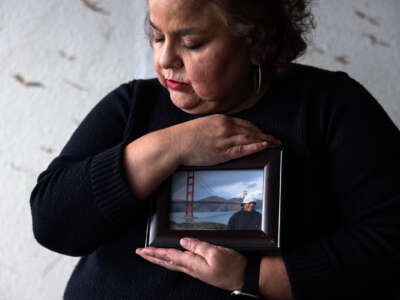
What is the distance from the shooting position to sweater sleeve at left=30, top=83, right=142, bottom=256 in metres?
1.04

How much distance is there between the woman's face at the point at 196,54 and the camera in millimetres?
1012

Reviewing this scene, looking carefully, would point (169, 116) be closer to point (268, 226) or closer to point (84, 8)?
point (268, 226)

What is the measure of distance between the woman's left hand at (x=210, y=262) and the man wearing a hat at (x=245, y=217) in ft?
0.14

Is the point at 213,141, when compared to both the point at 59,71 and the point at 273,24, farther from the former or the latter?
the point at 59,71

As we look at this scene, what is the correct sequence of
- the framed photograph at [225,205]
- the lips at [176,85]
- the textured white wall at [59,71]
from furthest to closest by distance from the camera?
the textured white wall at [59,71]
the lips at [176,85]
the framed photograph at [225,205]

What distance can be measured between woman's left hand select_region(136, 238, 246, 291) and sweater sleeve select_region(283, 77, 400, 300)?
9cm

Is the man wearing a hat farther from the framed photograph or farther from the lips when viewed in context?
the lips

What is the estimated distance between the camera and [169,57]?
1.03m

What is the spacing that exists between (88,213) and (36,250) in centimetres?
59

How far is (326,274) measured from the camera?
3.25 ft

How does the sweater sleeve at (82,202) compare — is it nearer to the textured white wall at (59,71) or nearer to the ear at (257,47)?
the ear at (257,47)

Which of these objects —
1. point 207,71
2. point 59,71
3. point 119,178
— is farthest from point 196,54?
point 59,71

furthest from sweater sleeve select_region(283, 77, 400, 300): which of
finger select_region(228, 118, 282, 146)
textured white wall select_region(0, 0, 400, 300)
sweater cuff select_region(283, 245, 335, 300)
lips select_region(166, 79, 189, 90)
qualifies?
textured white wall select_region(0, 0, 400, 300)

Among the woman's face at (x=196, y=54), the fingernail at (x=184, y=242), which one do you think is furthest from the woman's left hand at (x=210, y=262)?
the woman's face at (x=196, y=54)
